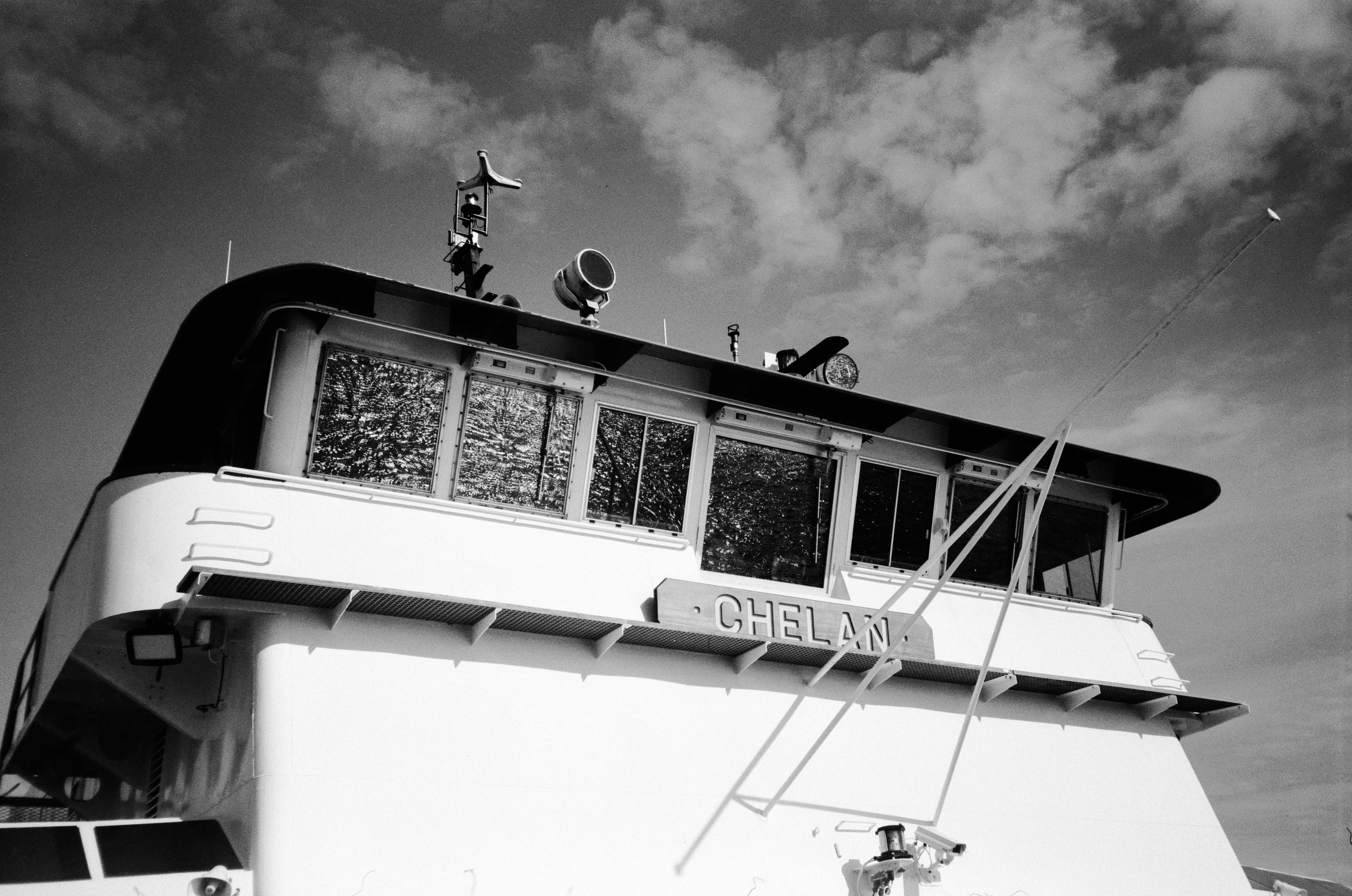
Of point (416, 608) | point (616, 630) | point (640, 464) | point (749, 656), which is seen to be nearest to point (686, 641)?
point (749, 656)

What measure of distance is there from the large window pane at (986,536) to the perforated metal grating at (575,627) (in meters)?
1.46

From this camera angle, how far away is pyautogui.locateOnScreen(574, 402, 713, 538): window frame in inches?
466

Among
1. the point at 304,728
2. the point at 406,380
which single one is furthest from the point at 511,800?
the point at 406,380

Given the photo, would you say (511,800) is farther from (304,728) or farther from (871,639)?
(871,639)

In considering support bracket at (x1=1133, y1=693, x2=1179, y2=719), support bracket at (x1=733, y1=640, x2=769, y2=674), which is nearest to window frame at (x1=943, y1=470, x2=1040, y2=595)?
support bracket at (x1=1133, y1=693, x2=1179, y2=719)

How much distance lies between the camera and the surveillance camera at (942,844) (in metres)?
8.67

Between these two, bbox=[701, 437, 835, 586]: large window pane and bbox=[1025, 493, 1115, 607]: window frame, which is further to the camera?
bbox=[1025, 493, 1115, 607]: window frame

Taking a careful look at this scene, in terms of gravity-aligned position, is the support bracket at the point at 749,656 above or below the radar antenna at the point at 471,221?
below

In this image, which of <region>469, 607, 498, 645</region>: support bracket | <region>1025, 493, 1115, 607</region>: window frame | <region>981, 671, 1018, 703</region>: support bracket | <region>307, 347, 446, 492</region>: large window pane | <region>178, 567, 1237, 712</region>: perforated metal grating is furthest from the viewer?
<region>1025, 493, 1115, 607</region>: window frame

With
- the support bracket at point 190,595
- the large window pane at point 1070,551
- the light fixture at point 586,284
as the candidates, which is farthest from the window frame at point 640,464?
the large window pane at point 1070,551

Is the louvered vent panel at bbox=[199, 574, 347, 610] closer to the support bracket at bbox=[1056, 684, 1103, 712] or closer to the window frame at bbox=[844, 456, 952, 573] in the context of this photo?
the window frame at bbox=[844, 456, 952, 573]

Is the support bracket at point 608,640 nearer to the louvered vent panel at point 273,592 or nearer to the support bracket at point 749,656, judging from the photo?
the support bracket at point 749,656

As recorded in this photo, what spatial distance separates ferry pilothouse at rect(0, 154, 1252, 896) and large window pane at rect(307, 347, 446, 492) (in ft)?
0.10

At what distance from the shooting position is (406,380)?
36.6 feet
